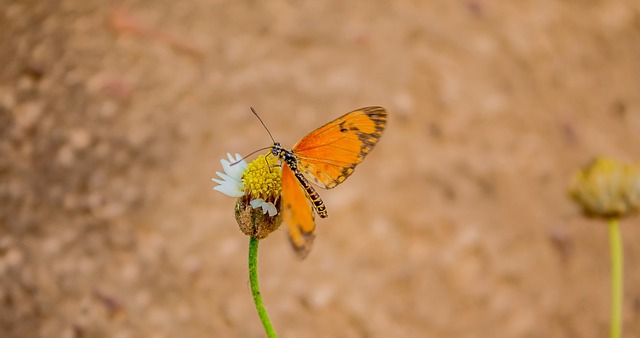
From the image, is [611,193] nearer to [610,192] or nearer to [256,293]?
[610,192]

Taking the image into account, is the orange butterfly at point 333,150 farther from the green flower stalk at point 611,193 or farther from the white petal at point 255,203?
the green flower stalk at point 611,193

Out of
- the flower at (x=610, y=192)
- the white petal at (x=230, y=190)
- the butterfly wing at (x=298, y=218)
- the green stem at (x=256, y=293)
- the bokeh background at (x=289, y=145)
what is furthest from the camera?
the bokeh background at (x=289, y=145)

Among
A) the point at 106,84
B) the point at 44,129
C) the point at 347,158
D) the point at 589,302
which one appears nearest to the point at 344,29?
the point at 106,84

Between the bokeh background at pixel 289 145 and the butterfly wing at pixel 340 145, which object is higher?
A: the bokeh background at pixel 289 145

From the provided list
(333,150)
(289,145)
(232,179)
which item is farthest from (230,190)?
(289,145)

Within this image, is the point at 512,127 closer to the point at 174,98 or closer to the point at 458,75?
the point at 458,75

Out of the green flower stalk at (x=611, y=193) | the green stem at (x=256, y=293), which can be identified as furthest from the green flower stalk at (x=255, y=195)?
the green flower stalk at (x=611, y=193)

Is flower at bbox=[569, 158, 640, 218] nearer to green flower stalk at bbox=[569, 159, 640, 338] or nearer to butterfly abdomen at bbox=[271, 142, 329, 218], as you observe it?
green flower stalk at bbox=[569, 159, 640, 338]

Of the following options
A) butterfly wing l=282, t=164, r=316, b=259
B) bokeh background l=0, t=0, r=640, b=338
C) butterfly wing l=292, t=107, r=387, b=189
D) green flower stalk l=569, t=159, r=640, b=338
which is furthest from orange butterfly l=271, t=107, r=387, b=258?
bokeh background l=0, t=0, r=640, b=338
